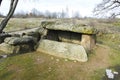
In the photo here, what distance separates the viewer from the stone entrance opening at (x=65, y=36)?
37.5 feet

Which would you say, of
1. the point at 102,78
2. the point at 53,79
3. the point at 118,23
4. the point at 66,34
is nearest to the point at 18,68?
the point at 53,79

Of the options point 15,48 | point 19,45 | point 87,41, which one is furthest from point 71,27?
point 15,48

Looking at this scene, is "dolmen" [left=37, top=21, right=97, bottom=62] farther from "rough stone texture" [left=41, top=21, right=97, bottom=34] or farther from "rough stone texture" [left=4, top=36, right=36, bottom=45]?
"rough stone texture" [left=4, top=36, right=36, bottom=45]

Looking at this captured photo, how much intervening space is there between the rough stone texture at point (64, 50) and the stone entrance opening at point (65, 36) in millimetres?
934

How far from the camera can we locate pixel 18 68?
870 cm

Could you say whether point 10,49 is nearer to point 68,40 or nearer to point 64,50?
point 64,50

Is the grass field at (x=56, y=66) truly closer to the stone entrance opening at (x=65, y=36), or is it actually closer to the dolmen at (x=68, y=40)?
the dolmen at (x=68, y=40)

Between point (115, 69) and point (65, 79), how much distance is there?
263cm

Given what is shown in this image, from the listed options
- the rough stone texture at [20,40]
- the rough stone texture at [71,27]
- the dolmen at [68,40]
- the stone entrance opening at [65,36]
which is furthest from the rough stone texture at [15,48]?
the rough stone texture at [71,27]

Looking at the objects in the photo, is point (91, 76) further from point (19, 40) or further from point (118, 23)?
point (118, 23)

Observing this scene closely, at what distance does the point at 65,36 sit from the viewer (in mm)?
11930

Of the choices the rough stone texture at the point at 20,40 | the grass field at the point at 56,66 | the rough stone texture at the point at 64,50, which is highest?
the rough stone texture at the point at 20,40

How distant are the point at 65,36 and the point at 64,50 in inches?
74.6

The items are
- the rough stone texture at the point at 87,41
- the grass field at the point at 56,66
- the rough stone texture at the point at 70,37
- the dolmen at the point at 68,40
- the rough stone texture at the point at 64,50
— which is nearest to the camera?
the grass field at the point at 56,66
